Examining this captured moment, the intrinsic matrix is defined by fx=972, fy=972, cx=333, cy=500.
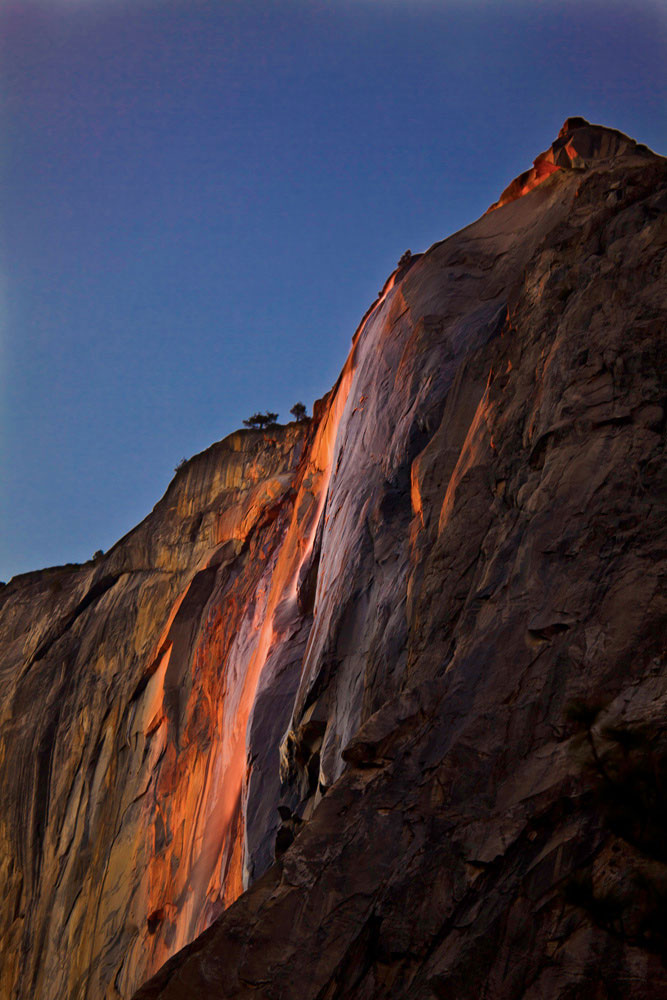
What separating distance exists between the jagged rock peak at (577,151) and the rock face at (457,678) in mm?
70

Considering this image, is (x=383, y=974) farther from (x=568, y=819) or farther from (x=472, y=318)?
(x=472, y=318)

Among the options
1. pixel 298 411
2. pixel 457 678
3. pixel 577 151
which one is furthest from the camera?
pixel 298 411

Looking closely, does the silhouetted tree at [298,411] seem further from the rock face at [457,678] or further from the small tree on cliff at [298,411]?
the rock face at [457,678]

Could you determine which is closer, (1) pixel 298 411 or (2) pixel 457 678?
(2) pixel 457 678

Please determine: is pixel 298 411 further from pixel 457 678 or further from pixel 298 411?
pixel 457 678

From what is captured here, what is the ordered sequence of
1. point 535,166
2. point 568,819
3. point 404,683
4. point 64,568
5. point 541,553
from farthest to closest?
1. point 64,568
2. point 535,166
3. point 404,683
4. point 541,553
5. point 568,819

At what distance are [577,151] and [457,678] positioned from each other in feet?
39.9

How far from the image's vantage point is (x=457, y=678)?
11.1 metres

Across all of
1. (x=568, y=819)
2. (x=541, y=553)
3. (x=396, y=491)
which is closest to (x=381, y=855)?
(x=568, y=819)

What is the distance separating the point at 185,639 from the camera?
91.5 ft

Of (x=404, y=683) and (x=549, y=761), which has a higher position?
(x=404, y=683)

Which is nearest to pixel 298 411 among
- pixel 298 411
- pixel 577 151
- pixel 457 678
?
pixel 298 411

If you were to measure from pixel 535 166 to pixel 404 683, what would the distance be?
12917mm

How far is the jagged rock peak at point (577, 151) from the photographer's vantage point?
17.9m
